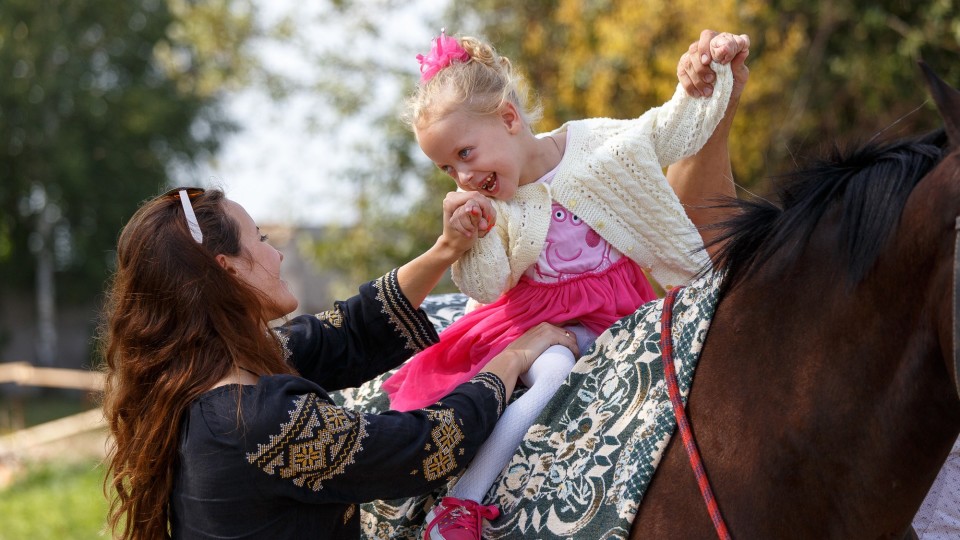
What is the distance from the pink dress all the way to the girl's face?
0.11 meters

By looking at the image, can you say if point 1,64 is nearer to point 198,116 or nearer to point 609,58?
point 198,116

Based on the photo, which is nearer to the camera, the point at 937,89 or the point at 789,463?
the point at 937,89

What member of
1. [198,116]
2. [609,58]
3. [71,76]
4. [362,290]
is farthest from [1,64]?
[362,290]

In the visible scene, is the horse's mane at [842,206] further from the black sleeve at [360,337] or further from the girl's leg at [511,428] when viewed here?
the black sleeve at [360,337]

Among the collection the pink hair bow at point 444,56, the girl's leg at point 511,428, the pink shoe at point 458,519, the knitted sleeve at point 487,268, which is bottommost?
the pink shoe at point 458,519

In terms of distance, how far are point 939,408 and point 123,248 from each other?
1.58m

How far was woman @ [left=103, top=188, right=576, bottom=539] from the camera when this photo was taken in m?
1.94

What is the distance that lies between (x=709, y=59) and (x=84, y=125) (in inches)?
1011

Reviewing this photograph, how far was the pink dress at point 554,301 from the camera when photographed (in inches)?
95.7

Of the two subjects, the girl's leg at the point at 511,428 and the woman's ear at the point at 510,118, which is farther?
the woman's ear at the point at 510,118

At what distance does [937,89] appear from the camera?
1521 millimetres

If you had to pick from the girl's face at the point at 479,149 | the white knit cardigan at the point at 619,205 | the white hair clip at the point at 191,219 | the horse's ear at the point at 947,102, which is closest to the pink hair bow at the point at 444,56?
the girl's face at the point at 479,149

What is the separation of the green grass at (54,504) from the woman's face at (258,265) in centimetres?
489

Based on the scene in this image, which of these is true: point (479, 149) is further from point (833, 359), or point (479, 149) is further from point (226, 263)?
point (833, 359)
